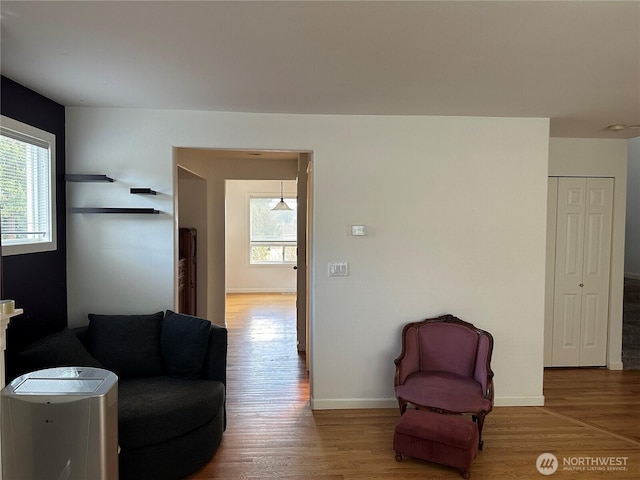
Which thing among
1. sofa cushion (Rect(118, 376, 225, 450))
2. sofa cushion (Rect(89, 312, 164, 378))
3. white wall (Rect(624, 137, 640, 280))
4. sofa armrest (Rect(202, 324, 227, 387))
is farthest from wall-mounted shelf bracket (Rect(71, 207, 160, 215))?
white wall (Rect(624, 137, 640, 280))

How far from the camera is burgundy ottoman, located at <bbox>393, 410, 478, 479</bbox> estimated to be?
8.23ft

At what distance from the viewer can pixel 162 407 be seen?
243 cm

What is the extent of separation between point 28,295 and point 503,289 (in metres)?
3.63

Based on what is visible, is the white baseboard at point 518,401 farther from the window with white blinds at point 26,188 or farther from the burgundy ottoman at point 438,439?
the window with white blinds at point 26,188

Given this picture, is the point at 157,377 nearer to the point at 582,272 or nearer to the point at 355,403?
the point at 355,403

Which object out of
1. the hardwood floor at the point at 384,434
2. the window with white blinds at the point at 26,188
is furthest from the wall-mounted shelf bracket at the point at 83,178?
the hardwood floor at the point at 384,434

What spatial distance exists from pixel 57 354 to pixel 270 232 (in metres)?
6.95

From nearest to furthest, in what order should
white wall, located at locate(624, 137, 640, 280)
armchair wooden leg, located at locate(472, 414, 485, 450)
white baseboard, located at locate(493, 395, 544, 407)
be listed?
1. armchair wooden leg, located at locate(472, 414, 485, 450)
2. white baseboard, located at locate(493, 395, 544, 407)
3. white wall, located at locate(624, 137, 640, 280)

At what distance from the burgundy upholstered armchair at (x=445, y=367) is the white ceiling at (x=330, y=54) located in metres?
1.76

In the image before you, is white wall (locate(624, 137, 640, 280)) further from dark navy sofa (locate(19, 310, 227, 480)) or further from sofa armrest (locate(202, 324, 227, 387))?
dark navy sofa (locate(19, 310, 227, 480))

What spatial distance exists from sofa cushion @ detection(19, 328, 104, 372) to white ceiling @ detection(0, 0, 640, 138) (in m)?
1.64

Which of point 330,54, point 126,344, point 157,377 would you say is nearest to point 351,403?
point 157,377

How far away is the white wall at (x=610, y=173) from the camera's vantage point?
4.34 metres

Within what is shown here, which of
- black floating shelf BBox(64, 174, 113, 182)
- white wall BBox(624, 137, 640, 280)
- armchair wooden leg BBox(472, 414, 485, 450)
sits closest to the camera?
armchair wooden leg BBox(472, 414, 485, 450)
